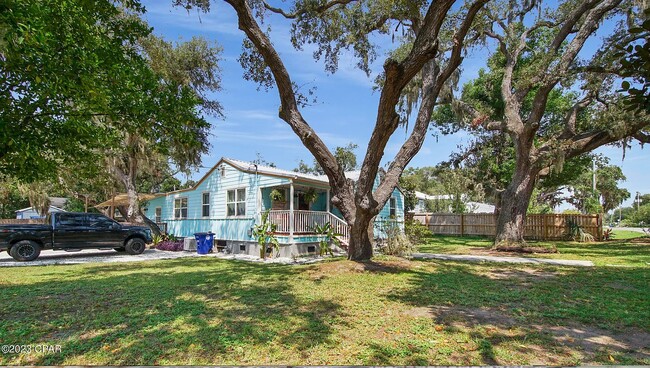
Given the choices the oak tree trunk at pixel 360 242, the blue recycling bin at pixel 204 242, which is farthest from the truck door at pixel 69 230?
the oak tree trunk at pixel 360 242

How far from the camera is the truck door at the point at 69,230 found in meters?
12.5

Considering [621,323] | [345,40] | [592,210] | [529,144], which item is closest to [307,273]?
[621,323]

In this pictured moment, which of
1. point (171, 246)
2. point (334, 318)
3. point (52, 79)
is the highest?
point (52, 79)

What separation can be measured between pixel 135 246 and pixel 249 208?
4.80 meters

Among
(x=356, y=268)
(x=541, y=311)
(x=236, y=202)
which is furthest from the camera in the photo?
(x=236, y=202)

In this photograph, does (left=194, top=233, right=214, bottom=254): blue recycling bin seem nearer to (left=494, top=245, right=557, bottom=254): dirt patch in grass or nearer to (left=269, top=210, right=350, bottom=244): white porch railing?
(left=269, top=210, right=350, bottom=244): white porch railing

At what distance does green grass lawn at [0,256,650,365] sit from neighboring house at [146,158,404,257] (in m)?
5.11

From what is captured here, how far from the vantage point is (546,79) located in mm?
13141

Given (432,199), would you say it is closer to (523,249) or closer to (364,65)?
(523,249)

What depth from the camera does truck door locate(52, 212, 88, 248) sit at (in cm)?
1249

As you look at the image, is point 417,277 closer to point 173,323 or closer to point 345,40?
point 173,323

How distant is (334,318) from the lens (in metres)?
4.65

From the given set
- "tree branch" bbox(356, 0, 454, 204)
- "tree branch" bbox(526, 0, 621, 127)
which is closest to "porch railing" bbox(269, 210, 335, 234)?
"tree branch" bbox(356, 0, 454, 204)

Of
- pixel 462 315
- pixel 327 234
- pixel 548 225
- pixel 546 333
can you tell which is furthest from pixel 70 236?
pixel 548 225
